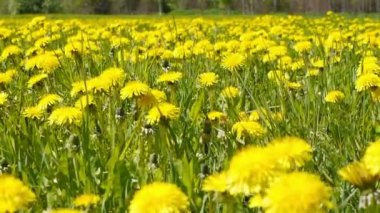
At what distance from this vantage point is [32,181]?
4.65 ft

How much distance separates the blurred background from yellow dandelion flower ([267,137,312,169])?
40818mm

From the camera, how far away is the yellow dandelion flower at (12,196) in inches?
33.2

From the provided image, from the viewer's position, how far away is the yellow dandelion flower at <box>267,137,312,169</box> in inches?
32.6

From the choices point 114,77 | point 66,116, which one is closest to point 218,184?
point 66,116

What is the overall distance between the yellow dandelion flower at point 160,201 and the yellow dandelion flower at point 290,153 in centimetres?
15

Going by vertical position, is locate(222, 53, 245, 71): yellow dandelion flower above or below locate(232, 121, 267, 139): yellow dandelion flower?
above

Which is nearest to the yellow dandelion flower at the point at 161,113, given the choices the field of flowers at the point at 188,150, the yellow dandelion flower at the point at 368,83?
the field of flowers at the point at 188,150

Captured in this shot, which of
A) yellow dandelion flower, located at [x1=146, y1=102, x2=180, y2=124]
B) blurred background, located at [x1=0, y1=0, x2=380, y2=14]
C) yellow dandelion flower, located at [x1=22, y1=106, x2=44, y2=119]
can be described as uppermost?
yellow dandelion flower, located at [x1=146, y1=102, x2=180, y2=124]

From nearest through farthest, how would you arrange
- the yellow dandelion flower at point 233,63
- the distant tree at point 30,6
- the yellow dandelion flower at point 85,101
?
the yellow dandelion flower at point 85,101 → the yellow dandelion flower at point 233,63 → the distant tree at point 30,6

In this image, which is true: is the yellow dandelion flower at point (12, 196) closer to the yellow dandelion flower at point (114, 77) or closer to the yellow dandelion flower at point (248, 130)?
the yellow dandelion flower at point (248, 130)

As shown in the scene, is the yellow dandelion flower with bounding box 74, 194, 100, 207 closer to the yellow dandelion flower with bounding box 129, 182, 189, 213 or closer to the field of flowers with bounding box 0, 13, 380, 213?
the field of flowers with bounding box 0, 13, 380, 213

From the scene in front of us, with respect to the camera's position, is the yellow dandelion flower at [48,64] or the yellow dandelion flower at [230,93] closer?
the yellow dandelion flower at [230,93]

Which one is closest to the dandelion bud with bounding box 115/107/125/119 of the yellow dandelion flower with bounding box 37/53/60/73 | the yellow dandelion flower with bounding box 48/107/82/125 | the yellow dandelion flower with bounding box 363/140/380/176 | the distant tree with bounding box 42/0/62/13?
the yellow dandelion flower with bounding box 48/107/82/125

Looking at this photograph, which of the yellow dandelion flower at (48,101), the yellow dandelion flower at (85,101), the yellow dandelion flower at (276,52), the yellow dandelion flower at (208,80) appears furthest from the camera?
the yellow dandelion flower at (276,52)
